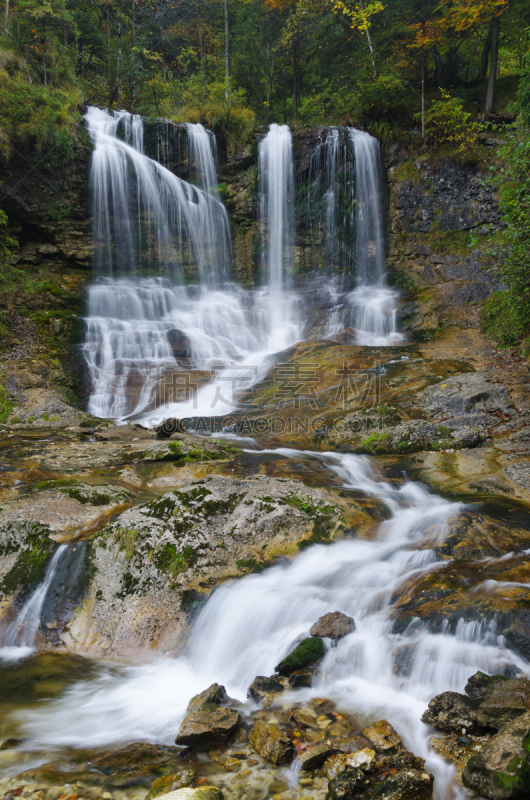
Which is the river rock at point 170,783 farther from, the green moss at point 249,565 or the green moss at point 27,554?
the green moss at point 27,554

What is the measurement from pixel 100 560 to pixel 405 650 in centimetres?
284

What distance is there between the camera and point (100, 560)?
4379 millimetres

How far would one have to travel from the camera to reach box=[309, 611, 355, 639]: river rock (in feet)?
12.0

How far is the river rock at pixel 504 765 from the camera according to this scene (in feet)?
7.00

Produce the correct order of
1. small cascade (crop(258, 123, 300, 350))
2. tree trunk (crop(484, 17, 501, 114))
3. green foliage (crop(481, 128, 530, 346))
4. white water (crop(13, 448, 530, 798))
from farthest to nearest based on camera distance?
small cascade (crop(258, 123, 300, 350)) → tree trunk (crop(484, 17, 501, 114)) → green foliage (crop(481, 128, 530, 346)) → white water (crop(13, 448, 530, 798))

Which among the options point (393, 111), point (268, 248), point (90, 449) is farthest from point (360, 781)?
point (393, 111)

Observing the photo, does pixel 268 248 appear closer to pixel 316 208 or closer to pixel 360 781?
pixel 316 208

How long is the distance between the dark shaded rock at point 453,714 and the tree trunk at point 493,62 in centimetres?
1917

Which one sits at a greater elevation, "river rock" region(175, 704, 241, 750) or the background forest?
the background forest

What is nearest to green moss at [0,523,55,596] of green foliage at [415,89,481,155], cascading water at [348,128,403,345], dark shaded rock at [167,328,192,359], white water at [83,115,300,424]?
white water at [83,115,300,424]

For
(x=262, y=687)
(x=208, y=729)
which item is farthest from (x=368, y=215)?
(x=208, y=729)

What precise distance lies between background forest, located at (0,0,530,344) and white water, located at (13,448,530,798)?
5.69 meters

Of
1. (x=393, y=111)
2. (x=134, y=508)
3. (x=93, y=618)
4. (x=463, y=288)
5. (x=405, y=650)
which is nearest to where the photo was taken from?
(x=405, y=650)

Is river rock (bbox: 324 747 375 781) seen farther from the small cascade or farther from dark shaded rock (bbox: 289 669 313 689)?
the small cascade
